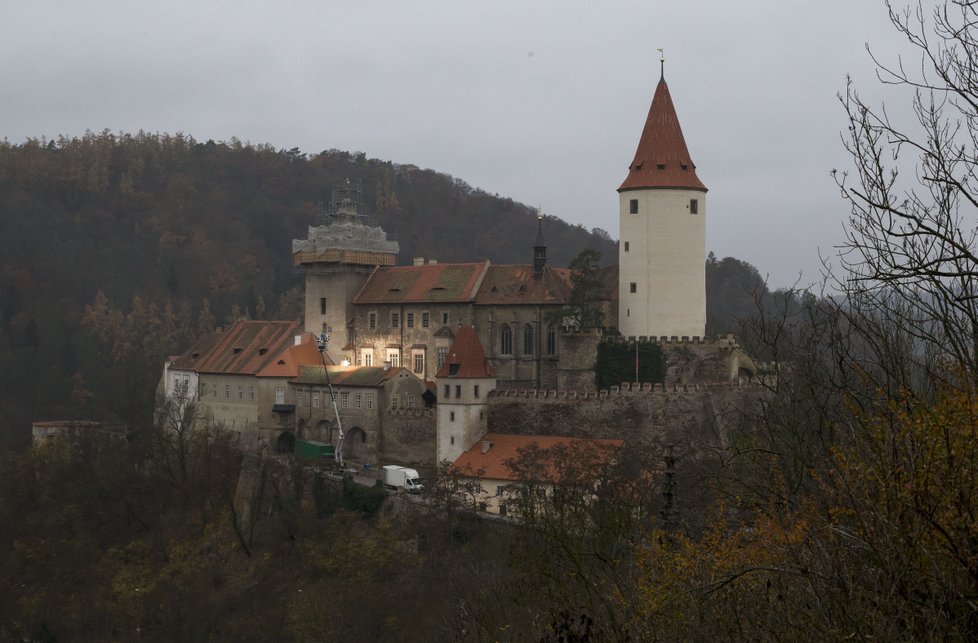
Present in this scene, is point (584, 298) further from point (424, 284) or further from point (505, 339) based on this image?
point (424, 284)

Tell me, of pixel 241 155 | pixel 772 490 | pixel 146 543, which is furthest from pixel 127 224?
pixel 772 490

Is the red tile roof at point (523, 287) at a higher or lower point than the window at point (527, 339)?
higher

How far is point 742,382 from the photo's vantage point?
48000 mm

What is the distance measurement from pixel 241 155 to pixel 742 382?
376ft

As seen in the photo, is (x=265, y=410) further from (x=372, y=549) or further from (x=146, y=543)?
(x=372, y=549)

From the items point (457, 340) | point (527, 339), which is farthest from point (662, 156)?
point (457, 340)

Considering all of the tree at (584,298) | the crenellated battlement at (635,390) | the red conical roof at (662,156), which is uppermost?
the red conical roof at (662,156)

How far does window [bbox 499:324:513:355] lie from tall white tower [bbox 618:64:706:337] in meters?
5.19

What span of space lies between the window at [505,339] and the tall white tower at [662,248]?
519cm

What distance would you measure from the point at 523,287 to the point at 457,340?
458 centimetres

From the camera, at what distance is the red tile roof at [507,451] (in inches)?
1735

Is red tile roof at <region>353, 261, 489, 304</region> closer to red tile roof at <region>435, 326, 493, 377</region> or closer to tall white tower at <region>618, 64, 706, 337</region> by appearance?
red tile roof at <region>435, 326, 493, 377</region>

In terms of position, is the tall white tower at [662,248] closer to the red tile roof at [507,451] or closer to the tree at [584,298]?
the tree at [584,298]

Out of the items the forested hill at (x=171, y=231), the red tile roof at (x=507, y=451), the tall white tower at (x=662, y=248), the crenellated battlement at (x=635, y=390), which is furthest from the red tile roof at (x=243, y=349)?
the forested hill at (x=171, y=231)
